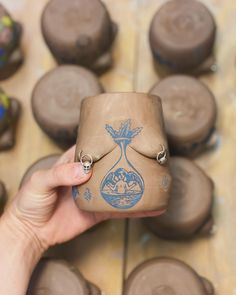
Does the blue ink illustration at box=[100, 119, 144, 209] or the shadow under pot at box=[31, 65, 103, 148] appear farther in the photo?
the shadow under pot at box=[31, 65, 103, 148]

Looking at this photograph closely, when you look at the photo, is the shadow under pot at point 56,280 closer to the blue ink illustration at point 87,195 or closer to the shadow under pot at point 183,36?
the blue ink illustration at point 87,195

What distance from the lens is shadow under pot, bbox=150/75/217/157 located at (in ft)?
4.21

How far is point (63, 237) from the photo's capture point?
3.78 feet

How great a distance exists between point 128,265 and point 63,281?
0.23 meters

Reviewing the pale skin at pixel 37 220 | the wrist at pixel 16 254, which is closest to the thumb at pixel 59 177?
the pale skin at pixel 37 220

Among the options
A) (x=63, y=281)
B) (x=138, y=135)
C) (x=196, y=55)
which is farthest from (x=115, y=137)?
(x=196, y=55)

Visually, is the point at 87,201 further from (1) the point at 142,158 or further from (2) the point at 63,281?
(2) the point at 63,281

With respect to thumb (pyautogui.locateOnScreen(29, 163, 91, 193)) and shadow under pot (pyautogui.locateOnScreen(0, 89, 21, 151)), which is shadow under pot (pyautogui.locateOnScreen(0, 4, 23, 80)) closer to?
shadow under pot (pyautogui.locateOnScreen(0, 89, 21, 151))

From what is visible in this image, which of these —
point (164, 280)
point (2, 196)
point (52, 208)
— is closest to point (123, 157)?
point (52, 208)

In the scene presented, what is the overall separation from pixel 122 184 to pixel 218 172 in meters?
0.56

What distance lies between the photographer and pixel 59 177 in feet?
3.14

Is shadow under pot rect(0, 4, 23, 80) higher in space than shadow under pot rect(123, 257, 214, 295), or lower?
higher

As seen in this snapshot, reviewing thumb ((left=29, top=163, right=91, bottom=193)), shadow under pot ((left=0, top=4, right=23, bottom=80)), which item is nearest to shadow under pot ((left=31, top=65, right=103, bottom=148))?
shadow under pot ((left=0, top=4, right=23, bottom=80))

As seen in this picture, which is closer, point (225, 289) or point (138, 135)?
point (138, 135)
